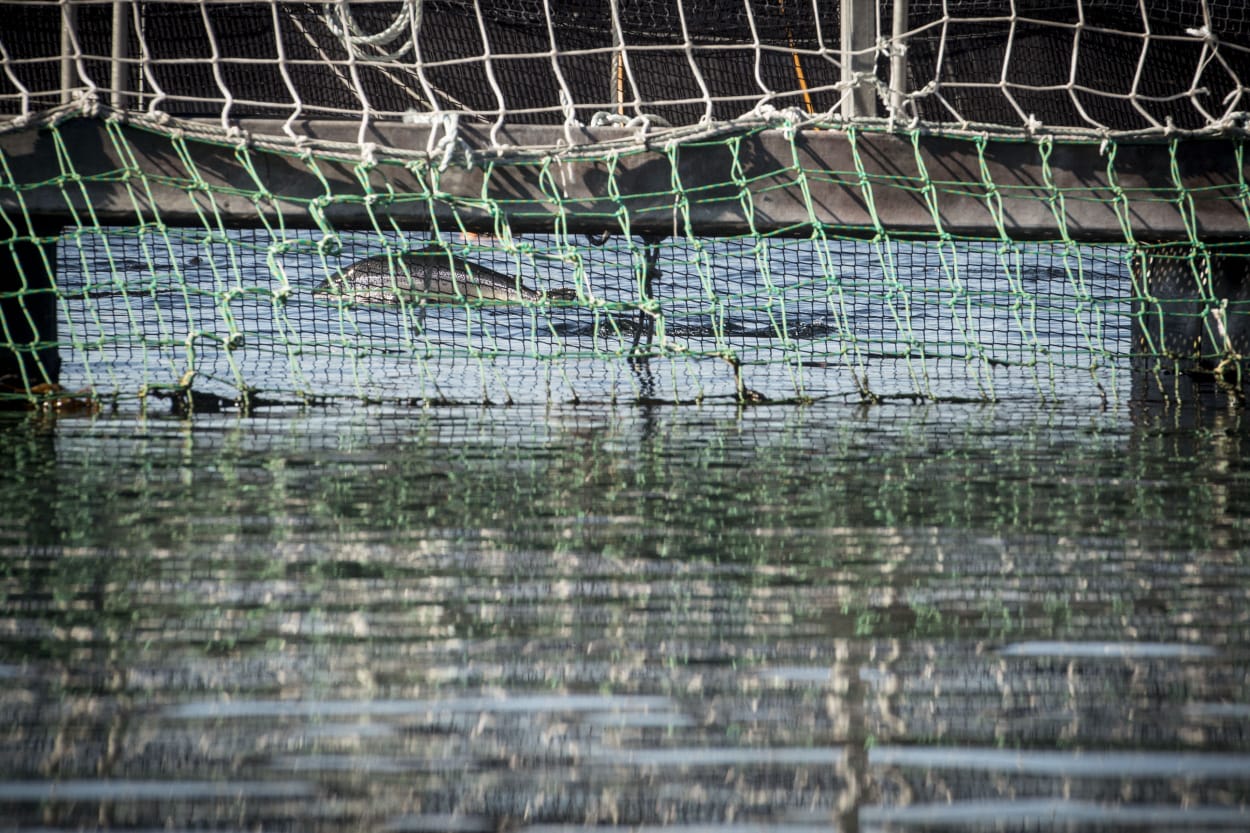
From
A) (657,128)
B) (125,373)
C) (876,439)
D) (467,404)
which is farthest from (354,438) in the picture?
(125,373)

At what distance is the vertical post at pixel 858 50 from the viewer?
20.3 ft

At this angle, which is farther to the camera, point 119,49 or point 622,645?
point 119,49

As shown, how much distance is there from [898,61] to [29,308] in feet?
12.0

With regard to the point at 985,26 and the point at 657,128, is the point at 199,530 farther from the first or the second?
the point at 985,26

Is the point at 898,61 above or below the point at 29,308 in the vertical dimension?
above

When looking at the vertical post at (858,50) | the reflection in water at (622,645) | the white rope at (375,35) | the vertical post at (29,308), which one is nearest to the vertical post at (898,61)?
the vertical post at (858,50)

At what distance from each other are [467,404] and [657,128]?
126cm

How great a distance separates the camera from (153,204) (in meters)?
6.10

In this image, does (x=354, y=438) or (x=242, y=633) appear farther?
(x=354, y=438)

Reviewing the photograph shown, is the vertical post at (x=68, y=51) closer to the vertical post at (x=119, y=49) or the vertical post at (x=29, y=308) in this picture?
the vertical post at (x=119, y=49)

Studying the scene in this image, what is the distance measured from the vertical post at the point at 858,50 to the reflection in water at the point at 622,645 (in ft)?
7.74

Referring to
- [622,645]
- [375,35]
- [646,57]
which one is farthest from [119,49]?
[622,645]

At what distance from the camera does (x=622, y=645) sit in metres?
2.27

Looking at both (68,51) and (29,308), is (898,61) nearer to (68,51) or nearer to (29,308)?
(68,51)
